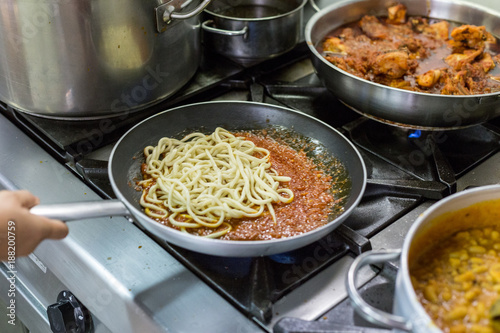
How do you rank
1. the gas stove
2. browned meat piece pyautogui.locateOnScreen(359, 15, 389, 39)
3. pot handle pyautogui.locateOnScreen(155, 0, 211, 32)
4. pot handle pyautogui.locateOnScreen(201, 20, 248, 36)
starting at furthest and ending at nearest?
browned meat piece pyautogui.locateOnScreen(359, 15, 389, 39) → pot handle pyautogui.locateOnScreen(201, 20, 248, 36) → pot handle pyautogui.locateOnScreen(155, 0, 211, 32) → the gas stove

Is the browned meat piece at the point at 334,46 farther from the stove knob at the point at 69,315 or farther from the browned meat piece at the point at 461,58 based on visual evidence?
the stove knob at the point at 69,315

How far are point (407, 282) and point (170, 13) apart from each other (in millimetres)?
1070

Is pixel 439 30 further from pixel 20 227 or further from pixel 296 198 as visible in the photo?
pixel 20 227

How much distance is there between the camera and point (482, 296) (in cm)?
99

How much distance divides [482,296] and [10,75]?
1.40 meters

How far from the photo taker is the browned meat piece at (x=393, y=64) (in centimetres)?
168

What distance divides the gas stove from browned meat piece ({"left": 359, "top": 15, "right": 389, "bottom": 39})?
0.32 metres

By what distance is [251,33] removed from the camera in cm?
186

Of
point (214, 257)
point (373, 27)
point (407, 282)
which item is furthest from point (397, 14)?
point (407, 282)

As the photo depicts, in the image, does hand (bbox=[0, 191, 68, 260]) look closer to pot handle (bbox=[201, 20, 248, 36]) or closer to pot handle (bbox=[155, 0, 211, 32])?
pot handle (bbox=[155, 0, 211, 32])

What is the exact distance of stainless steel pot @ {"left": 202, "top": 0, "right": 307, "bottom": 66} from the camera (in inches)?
72.5

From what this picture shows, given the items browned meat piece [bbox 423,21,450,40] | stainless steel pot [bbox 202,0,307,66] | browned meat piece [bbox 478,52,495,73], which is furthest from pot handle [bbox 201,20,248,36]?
browned meat piece [bbox 478,52,495,73]

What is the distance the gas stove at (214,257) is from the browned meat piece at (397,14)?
1.46 ft

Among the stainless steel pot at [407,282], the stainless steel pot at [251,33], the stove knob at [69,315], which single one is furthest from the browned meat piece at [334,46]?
the stove knob at [69,315]
